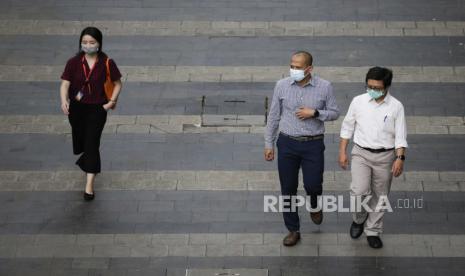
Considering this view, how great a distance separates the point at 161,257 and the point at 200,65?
4.08 m

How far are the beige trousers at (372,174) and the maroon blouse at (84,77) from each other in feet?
8.76

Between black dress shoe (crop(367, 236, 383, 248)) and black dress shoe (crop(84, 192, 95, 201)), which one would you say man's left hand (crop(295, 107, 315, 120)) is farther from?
black dress shoe (crop(84, 192, 95, 201))

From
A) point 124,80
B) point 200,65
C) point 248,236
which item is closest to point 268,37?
point 200,65

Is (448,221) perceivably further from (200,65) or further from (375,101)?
(200,65)

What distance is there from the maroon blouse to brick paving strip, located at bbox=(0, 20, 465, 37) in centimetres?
368

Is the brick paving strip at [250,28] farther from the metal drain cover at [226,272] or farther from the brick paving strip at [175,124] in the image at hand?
the metal drain cover at [226,272]

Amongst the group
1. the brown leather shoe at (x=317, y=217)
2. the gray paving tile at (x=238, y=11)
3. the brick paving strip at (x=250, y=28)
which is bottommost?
the brown leather shoe at (x=317, y=217)

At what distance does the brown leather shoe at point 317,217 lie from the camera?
9.98 m

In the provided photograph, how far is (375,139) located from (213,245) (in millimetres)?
1908

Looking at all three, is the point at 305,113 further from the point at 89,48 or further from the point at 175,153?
the point at 175,153

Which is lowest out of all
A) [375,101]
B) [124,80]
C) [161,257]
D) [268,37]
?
[161,257]

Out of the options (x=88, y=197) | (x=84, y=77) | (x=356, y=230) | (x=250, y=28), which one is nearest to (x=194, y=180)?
(x=88, y=197)

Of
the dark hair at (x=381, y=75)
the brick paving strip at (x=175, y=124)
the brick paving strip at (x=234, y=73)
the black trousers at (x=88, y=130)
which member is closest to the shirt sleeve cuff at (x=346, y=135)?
the dark hair at (x=381, y=75)

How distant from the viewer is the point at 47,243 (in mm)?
9883
